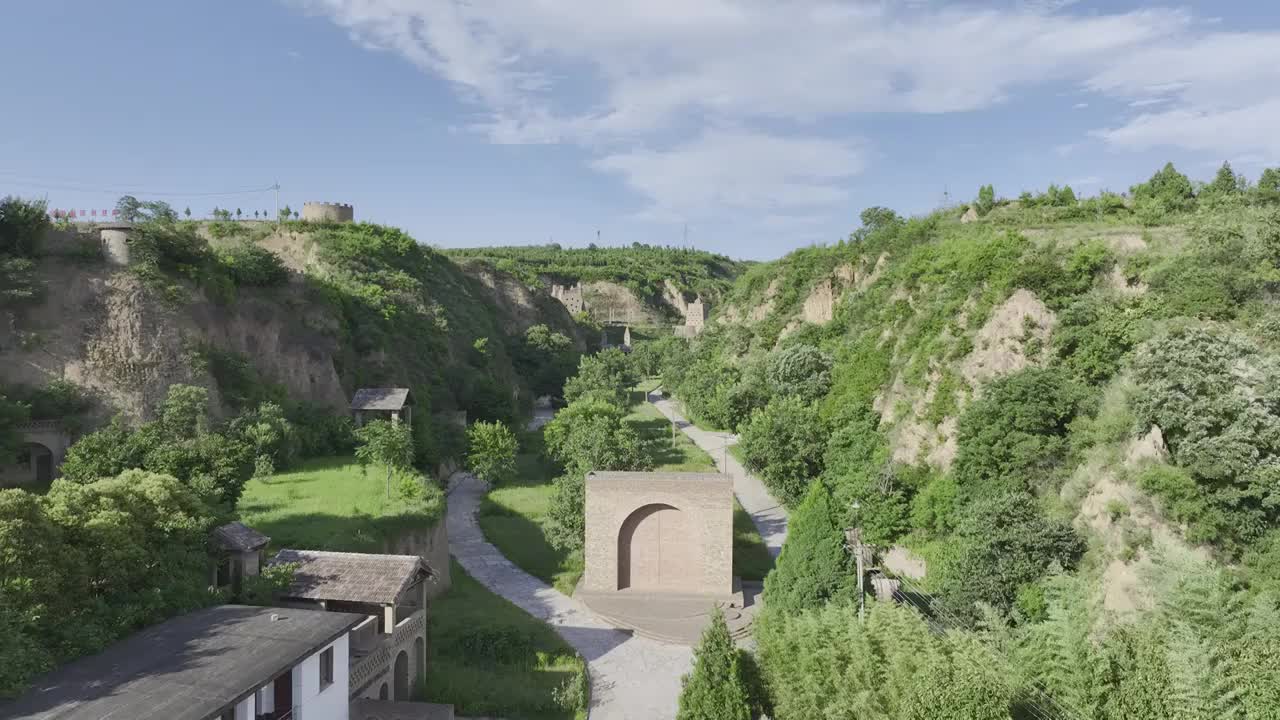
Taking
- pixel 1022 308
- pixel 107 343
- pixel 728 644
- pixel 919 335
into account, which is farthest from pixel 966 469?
pixel 107 343

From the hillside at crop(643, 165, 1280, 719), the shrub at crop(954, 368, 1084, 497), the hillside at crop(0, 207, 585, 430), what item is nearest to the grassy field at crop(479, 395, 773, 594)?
the hillside at crop(643, 165, 1280, 719)

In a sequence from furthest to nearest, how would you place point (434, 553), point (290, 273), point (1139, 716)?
point (290, 273)
point (434, 553)
point (1139, 716)

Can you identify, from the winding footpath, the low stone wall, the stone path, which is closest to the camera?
the stone path

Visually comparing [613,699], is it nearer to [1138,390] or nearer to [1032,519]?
[1032,519]

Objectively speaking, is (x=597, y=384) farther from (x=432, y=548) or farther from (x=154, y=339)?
(x=154, y=339)

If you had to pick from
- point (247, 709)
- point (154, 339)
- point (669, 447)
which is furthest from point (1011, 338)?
point (154, 339)

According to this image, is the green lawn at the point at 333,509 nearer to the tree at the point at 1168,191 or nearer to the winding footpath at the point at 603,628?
the winding footpath at the point at 603,628

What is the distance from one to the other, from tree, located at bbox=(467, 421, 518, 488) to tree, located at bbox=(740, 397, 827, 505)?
1153 cm

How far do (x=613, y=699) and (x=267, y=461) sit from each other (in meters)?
16.9

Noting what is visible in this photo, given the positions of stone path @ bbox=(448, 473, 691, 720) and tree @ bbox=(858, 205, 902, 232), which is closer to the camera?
stone path @ bbox=(448, 473, 691, 720)

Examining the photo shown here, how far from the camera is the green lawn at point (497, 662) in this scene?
1784 cm

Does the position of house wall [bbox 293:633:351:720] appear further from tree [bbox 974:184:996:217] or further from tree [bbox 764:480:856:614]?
tree [bbox 974:184:996:217]

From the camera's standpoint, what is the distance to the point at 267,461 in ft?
93.1

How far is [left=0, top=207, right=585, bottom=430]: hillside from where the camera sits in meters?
29.0
